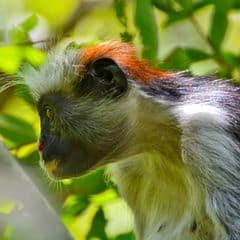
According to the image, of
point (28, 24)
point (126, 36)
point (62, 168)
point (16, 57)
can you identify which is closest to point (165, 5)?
point (126, 36)

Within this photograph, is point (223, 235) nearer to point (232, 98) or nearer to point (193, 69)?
point (232, 98)

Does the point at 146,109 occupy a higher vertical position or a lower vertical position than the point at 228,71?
higher

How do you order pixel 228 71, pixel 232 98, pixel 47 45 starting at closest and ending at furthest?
pixel 232 98 → pixel 47 45 → pixel 228 71

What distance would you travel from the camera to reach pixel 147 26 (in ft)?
13.2

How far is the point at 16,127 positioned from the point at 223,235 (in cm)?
91

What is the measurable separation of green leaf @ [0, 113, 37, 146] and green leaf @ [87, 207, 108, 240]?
1.16ft

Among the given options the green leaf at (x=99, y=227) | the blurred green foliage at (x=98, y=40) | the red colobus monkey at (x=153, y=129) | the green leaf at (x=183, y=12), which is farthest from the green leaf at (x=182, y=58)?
the green leaf at (x=99, y=227)

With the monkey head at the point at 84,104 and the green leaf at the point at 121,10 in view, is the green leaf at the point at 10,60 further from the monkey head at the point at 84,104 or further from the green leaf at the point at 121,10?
the green leaf at the point at 121,10

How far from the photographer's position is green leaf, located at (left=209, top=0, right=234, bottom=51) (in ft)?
13.9

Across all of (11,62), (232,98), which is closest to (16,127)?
(11,62)

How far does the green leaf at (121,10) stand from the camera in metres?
4.15

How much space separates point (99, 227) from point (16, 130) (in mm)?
451

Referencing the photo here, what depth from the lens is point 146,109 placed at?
3607mm

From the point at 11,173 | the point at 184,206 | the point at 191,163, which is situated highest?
the point at 11,173
